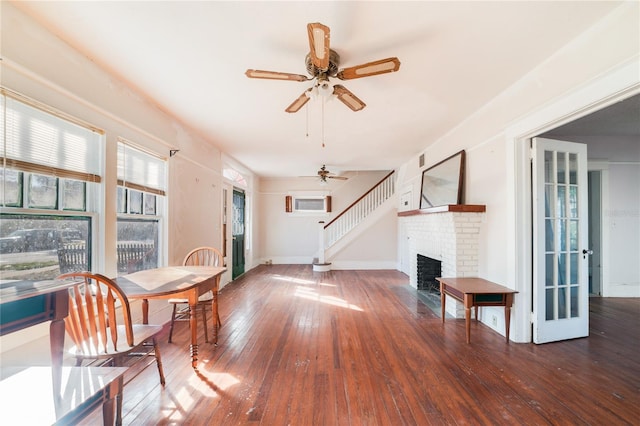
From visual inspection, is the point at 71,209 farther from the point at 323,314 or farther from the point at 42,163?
the point at 323,314

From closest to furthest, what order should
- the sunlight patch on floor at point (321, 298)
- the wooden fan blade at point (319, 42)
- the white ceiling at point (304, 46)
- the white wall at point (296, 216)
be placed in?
the wooden fan blade at point (319, 42) < the white ceiling at point (304, 46) < the sunlight patch on floor at point (321, 298) < the white wall at point (296, 216)

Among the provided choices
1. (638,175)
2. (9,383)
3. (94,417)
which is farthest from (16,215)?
(638,175)

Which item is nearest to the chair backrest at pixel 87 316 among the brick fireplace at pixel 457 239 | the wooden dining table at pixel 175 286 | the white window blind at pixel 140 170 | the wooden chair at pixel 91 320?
the wooden chair at pixel 91 320

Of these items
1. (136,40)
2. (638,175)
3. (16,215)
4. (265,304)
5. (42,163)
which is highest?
Result: (136,40)

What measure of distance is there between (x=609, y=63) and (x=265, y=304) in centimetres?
444

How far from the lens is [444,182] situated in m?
4.07

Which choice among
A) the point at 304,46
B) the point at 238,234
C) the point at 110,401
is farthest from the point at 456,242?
the point at 238,234

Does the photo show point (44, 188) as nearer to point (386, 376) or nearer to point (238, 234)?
point (386, 376)

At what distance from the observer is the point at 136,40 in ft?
6.39

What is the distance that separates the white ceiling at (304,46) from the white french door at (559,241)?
3.47 feet

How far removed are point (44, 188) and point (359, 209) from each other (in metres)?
6.26

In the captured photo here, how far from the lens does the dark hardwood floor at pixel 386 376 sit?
1692 millimetres

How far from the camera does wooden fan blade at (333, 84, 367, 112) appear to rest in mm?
2170

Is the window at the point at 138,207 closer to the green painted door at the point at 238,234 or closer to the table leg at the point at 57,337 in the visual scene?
the table leg at the point at 57,337
